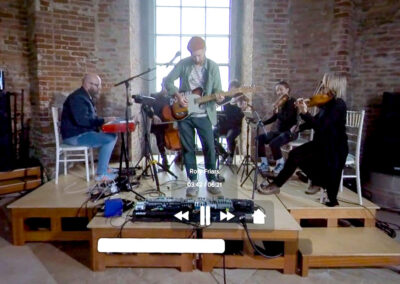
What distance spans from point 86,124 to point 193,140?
1.11 metres

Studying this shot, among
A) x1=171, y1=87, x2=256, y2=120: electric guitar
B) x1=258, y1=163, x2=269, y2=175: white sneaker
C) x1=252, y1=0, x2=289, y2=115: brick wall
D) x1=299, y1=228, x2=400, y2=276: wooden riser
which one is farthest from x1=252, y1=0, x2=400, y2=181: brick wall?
x1=299, y1=228, x2=400, y2=276: wooden riser

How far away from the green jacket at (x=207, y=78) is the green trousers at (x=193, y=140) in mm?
102

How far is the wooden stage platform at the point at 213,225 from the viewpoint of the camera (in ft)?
7.22

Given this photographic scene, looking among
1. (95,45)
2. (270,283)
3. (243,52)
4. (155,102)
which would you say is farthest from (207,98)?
(95,45)

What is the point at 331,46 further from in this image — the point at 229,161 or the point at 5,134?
the point at 5,134

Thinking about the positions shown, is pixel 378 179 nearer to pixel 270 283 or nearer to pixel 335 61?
pixel 335 61

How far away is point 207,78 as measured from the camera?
283 cm

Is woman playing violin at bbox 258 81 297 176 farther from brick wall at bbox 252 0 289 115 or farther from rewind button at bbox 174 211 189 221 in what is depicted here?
rewind button at bbox 174 211 189 221

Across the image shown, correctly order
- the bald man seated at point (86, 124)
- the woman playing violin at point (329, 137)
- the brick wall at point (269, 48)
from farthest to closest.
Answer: the brick wall at point (269, 48) < the bald man seated at point (86, 124) < the woman playing violin at point (329, 137)

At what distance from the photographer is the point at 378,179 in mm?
3746

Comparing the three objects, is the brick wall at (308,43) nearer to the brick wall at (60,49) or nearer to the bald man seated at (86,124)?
the brick wall at (60,49)

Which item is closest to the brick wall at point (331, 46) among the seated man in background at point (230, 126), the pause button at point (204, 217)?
the seated man in background at point (230, 126)

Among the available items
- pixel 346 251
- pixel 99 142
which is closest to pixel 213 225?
pixel 346 251

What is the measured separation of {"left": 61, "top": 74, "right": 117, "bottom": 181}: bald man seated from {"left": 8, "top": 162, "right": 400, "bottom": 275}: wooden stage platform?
0.38 m
